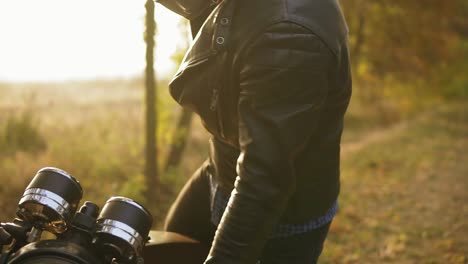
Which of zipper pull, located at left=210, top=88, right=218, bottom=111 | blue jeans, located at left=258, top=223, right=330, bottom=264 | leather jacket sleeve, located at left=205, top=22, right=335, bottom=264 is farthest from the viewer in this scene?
blue jeans, located at left=258, top=223, right=330, bottom=264

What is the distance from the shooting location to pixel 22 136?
7375 millimetres

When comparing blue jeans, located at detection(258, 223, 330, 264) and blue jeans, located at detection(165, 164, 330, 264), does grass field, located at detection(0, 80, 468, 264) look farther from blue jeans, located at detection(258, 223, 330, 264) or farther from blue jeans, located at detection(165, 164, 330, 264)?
blue jeans, located at detection(258, 223, 330, 264)

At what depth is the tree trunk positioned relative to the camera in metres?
5.17

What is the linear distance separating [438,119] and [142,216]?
13.0 m

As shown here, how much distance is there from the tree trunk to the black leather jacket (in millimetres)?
3354

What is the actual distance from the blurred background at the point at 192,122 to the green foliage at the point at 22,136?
0.02 m

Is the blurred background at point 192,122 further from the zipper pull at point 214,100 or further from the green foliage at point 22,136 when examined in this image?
the zipper pull at point 214,100

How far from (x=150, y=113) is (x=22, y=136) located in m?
2.58

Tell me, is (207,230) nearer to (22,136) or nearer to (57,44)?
(22,136)

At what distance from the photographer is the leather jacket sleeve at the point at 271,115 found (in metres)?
1.59

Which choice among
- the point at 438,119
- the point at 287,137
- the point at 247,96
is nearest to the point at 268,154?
the point at 287,137

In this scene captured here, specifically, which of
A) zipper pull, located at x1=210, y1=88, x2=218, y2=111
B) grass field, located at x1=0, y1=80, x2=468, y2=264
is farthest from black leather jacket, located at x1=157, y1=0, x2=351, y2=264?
grass field, located at x1=0, y1=80, x2=468, y2=264

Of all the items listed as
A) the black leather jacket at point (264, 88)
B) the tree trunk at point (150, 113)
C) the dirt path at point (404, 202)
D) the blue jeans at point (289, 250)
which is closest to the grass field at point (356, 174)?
the dirt path at point (404, 202)

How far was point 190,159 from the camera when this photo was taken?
28.4 ft
